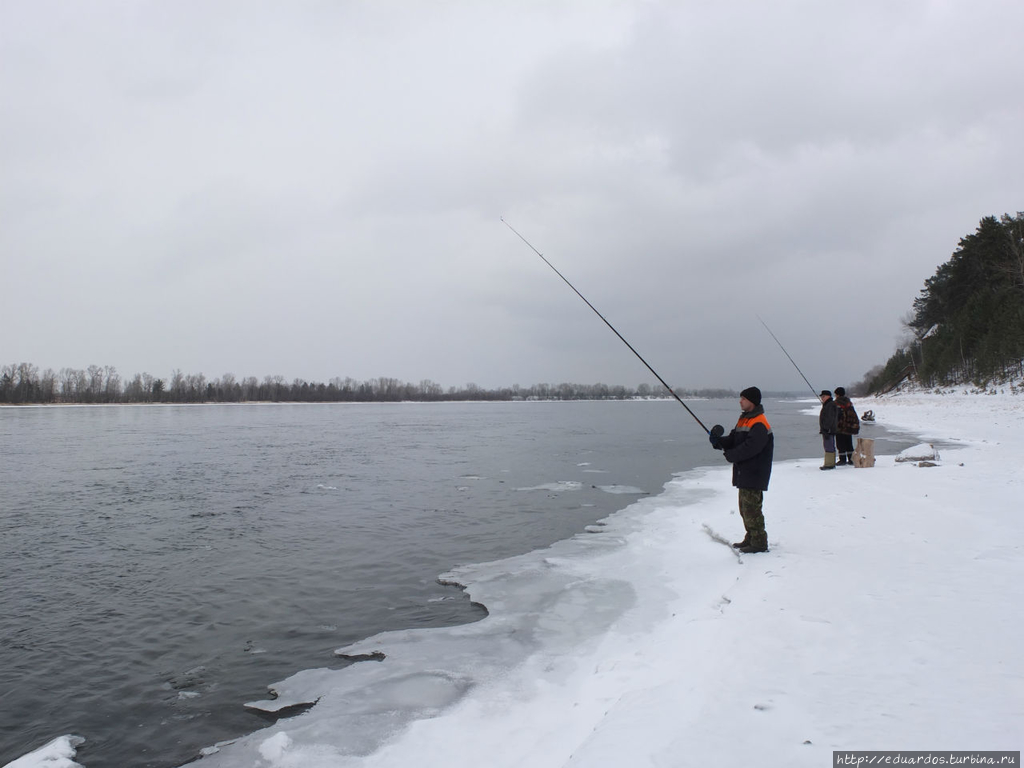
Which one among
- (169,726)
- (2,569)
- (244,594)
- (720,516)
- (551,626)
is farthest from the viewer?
(720,516)

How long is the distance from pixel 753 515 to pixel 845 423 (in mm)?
7922

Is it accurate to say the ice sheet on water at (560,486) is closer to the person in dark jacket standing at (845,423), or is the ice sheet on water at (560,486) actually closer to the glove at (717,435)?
the person in dark jacket standing at (845,423)

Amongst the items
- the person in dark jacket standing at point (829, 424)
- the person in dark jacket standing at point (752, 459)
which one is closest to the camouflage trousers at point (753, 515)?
the person in dark jacket standing at point (752, 459)

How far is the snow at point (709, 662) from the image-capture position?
3006 mm

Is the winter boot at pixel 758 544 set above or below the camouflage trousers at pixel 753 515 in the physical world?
below

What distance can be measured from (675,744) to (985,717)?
151 centimetres

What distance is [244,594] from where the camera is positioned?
7301 millimetres

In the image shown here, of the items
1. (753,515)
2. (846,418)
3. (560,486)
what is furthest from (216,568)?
(846,418)

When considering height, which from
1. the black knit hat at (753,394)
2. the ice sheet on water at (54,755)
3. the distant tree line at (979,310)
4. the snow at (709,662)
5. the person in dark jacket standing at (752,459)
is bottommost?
the ice sheet on water at (54,755)

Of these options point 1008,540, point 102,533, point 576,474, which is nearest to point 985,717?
point 1008,540

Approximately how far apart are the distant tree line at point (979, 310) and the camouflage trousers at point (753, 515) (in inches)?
1386

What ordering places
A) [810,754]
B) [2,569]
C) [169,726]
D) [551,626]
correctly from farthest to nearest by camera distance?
[2,569] → [551,626] → [169,726] → [810,754]

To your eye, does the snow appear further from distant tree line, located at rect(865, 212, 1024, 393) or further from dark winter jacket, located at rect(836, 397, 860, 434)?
distant tree line, located at rect(865, 212, 1024, 393)

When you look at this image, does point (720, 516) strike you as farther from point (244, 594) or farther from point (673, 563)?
point (244, 594)
